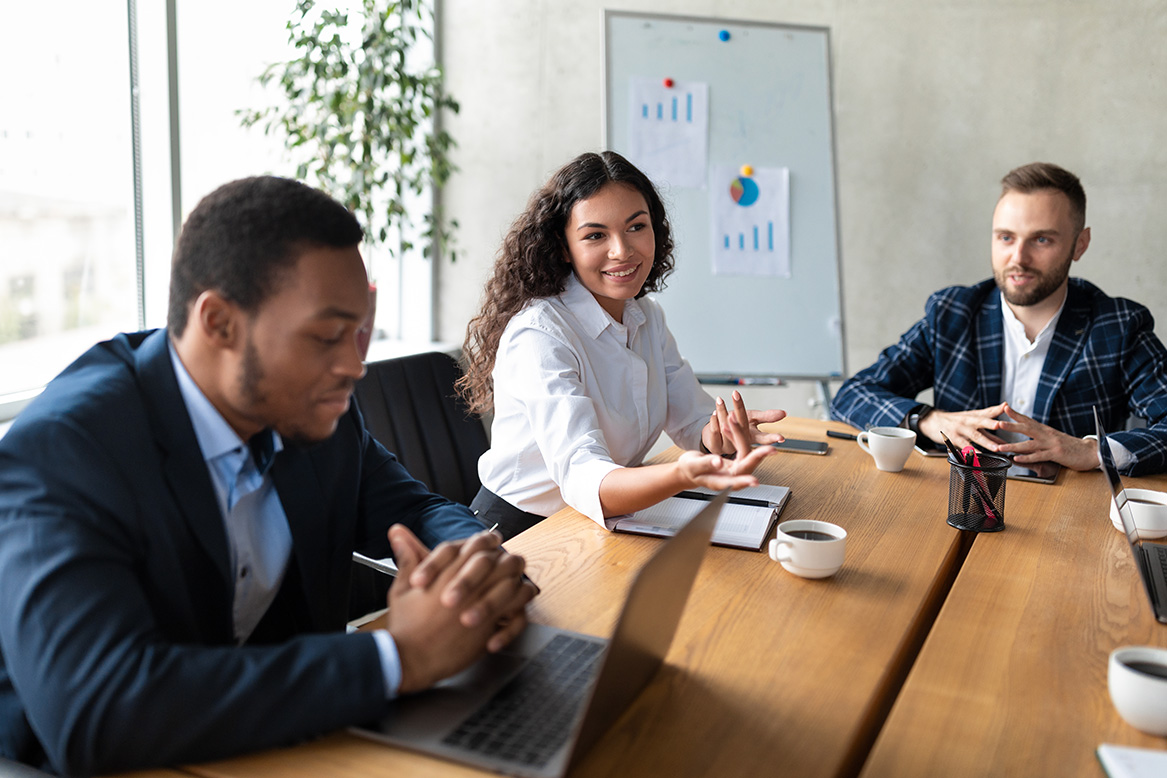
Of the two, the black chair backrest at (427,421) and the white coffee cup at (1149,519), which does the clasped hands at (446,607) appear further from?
the white coffee cup at (1149,519)

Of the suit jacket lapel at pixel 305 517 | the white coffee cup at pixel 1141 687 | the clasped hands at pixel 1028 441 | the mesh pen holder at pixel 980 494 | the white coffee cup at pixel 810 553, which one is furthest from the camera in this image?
the clasped hands at pixel 1028 441

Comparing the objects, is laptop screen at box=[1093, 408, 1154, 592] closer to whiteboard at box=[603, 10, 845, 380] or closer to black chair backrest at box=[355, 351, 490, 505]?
black chair backrest at box=[355, 351, 490, 505]

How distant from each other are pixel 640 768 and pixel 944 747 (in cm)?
31

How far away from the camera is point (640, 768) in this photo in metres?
0.84

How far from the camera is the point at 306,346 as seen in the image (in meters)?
0.98

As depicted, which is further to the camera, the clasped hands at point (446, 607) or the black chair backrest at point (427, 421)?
the black chair backrest at point (427, 421)

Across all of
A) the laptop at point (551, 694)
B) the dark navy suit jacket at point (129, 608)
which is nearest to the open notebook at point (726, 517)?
the laptop at point (551, 694)

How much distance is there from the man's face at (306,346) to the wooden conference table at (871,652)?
0.36 m

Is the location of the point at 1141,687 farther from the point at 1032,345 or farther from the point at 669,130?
the point at 669,130

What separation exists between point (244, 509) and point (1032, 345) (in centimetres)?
209

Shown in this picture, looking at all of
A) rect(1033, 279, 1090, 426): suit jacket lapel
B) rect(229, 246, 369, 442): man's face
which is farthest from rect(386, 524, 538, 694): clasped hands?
rect(1033, 279, 1090, 426): suit jacket lapel

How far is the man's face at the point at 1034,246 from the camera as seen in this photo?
2.41 metres

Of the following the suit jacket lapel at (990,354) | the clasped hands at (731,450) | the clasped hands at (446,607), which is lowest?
the clasped hands at (446,607)

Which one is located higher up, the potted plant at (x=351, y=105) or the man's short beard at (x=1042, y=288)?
the potted plant at (x=351, y=105)
